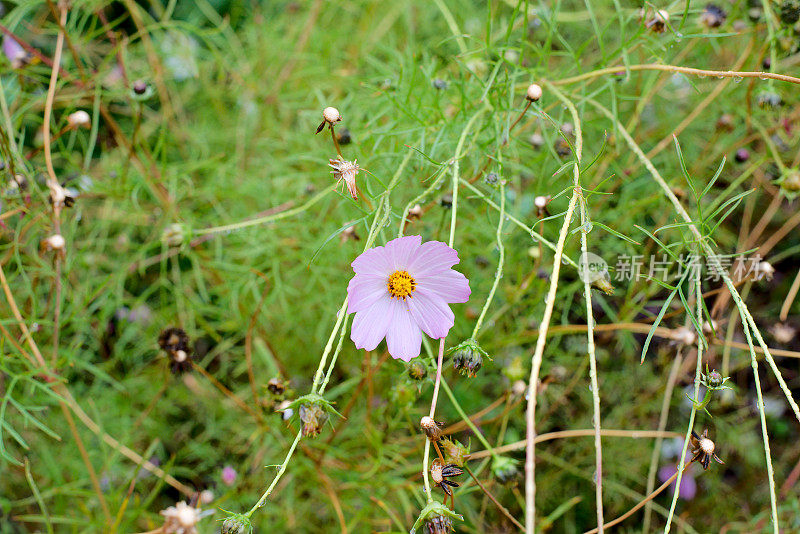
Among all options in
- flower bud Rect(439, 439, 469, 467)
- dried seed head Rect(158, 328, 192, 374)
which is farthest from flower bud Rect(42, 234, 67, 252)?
flower bud Rect(439, 439, 469, 467)

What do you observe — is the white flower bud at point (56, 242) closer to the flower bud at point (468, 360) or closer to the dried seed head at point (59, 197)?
the dried seed head at point (59, 197)

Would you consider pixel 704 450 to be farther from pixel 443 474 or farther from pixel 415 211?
pixel 415 211

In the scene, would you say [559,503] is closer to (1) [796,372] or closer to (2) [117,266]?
(1) [796,372]

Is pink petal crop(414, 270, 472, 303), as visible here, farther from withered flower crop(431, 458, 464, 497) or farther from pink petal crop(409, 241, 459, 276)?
withered flower crop(431, 458, 464, 497)

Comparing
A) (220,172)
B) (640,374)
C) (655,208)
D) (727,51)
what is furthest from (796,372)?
(220,172)

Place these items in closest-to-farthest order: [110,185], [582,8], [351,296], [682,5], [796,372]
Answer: [351,296] → [682,5] → [110,185] → [796,372] → [582,8]

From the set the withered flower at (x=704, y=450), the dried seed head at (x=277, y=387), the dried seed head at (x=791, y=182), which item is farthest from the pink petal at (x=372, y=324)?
the dried seed head at (x=791, y=182)
